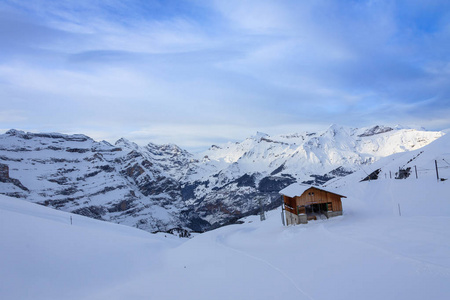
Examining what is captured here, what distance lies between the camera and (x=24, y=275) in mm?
14242

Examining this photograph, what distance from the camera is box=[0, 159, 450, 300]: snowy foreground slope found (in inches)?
440

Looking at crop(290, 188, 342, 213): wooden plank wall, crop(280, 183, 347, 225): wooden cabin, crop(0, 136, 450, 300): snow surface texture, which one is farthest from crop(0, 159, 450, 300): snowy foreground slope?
crop(290, 188, 342, 213): wooden plank wall

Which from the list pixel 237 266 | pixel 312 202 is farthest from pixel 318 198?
pixel 237 266

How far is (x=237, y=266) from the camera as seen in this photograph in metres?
17.7

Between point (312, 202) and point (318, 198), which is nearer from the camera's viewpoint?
point (312, 202)

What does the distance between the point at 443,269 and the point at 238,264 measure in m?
10.7

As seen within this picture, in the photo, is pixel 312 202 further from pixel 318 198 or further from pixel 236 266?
pixel 236 266

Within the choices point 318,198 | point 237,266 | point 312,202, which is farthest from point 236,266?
point 318,198

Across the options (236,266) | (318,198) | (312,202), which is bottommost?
(236,266)

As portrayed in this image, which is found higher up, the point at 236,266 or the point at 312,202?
the point at 312,202

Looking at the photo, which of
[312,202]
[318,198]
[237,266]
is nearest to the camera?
[237,266]

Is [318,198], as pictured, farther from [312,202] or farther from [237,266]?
[237,266]

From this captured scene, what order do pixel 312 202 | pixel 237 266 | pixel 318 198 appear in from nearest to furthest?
pixel 237 266
pixel 312 202
pixel 318 198

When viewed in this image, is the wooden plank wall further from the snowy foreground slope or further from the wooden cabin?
the snowy foreground slope
